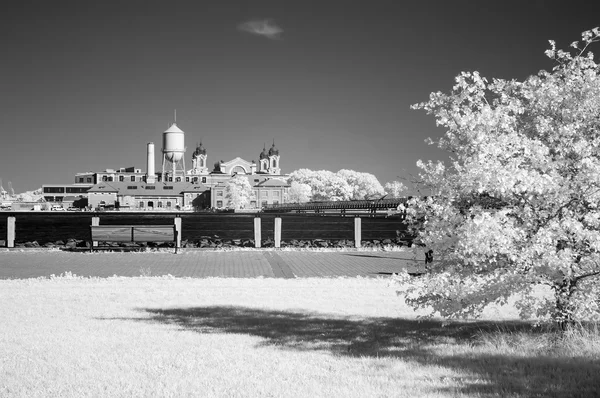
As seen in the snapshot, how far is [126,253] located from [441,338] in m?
17.3

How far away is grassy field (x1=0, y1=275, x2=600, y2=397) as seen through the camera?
5637 mm

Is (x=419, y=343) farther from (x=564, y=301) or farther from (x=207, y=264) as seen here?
(x=207, y=264)

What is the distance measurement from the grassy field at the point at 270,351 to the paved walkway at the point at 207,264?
201 inches

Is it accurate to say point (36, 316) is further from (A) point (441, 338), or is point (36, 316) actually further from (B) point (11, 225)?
(B) point (11, 225)

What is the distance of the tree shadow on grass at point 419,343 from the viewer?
572cm

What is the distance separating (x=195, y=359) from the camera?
6.68m

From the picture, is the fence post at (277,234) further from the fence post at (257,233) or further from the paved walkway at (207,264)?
the paved walkway at (207,264)

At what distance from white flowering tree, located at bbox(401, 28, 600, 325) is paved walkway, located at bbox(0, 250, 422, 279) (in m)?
9.10

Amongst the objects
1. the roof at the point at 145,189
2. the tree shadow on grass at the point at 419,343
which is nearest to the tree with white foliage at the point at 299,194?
the roof at the point at 145,189

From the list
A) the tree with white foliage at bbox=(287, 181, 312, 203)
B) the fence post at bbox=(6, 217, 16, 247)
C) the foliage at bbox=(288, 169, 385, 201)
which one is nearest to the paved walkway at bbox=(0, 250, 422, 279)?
the fence post at bbox=(6, 217, 16, 247)

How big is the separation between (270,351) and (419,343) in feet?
6.39

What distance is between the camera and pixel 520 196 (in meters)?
6.71

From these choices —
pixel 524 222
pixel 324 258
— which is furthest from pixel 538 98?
pixel 324 258

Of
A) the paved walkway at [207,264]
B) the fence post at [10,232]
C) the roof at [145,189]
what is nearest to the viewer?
the paved walkway at [207,264]
